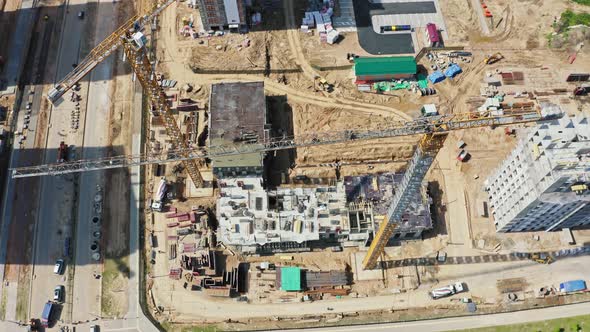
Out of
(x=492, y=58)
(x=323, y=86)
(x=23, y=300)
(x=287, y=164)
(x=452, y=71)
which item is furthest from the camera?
(x=492, y=58)

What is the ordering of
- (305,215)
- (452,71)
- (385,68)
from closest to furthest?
1. (305,215)
2. (385,68)
3. (452,71)

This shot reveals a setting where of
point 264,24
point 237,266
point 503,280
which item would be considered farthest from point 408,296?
point 264,24

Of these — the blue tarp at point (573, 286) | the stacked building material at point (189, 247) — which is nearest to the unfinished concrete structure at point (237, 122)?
the stacked building material at point (189, 247)

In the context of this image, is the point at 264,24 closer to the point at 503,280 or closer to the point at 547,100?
the point at 547,100

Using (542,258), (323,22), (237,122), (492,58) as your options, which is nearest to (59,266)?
(237,122)

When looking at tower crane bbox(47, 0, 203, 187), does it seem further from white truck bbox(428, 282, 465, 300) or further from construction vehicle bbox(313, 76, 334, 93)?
white truck bbox(428, 282, 465, 300)

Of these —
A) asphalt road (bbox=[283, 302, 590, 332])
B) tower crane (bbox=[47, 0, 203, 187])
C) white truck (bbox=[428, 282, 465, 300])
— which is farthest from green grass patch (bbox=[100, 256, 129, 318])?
white truck (bbox=[428, 282, 465, 300])

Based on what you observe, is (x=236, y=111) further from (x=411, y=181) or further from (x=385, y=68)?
(x=411, y=181)

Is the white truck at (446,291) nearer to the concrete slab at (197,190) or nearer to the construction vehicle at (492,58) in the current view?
the concrete slab at (197,190)
